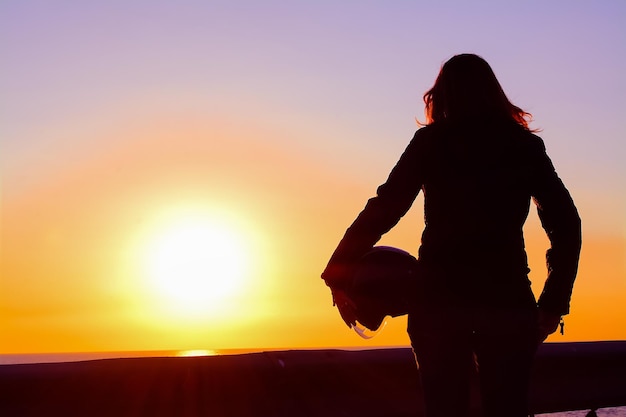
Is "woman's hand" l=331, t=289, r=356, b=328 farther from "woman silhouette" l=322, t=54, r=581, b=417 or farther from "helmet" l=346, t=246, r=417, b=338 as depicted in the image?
"woman silhouette" l=322, t=54, r=581, b=417

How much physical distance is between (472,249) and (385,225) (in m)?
0.44

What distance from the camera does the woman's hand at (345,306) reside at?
367cm

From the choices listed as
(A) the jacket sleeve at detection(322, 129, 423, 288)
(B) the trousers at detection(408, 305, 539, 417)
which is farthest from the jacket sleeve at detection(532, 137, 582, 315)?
(A) the jacket sleeve at detection(322, 129, 423, 288)

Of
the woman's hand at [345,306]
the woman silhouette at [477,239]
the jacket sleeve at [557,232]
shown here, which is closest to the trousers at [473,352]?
the woman silhouette at [477,239]

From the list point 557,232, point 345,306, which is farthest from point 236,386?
point 557,232

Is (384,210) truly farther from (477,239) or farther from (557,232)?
(557,232)

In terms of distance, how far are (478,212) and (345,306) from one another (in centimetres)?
81

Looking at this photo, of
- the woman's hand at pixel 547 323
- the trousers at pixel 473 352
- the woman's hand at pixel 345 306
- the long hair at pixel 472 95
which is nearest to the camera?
the trousers at pixel 473 352

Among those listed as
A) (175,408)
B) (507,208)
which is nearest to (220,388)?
(175,408)

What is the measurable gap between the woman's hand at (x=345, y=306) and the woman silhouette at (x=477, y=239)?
7.8 inches

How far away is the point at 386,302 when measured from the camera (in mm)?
3475

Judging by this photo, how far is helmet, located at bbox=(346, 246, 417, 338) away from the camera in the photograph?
3381mm

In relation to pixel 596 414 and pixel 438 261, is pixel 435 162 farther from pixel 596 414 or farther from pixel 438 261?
pixel 596 414

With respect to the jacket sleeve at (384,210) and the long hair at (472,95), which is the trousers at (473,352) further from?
the long hair at (472,95)
